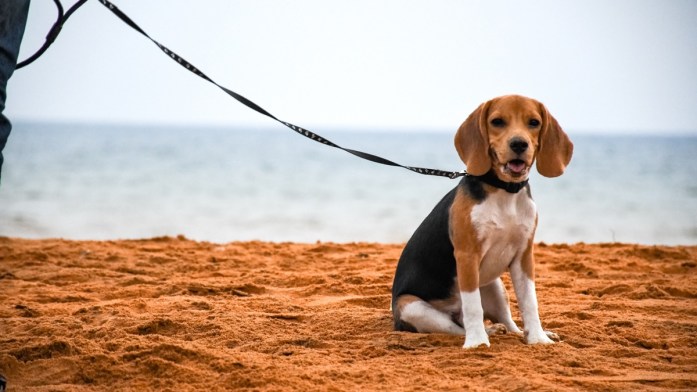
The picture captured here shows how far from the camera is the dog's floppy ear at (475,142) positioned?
4199 mm

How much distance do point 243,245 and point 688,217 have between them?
1013 cm

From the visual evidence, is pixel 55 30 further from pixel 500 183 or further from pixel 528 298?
pixel 528 298

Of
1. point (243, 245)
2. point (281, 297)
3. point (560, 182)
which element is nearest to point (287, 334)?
point (281, 297)

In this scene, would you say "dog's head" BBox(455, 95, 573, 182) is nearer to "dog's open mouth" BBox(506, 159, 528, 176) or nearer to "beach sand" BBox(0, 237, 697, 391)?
"dog's open mouth" BBox(506, 159, 528, 176)

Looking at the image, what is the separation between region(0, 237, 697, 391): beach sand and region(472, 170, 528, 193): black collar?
3.04 ft

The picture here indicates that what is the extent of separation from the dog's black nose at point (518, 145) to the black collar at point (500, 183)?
8.5 inches

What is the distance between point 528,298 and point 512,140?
1.00m

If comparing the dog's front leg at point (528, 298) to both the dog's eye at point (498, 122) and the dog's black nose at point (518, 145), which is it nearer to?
the dog's black nose at point (518, 145)

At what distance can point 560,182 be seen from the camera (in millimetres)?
22141

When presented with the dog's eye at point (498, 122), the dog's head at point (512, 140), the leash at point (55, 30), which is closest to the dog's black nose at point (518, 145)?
the dog's head at point (512, 140)

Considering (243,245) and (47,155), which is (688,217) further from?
(47,155)

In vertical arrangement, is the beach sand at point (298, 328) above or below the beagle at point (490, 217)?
below

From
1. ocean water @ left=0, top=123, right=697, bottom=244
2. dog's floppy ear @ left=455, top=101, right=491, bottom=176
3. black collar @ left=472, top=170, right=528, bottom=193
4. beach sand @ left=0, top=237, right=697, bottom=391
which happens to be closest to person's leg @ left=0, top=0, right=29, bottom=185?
beach sand @ left=0, top=237, right=697, bottom=391

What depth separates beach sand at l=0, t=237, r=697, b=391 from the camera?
12.0 feet
